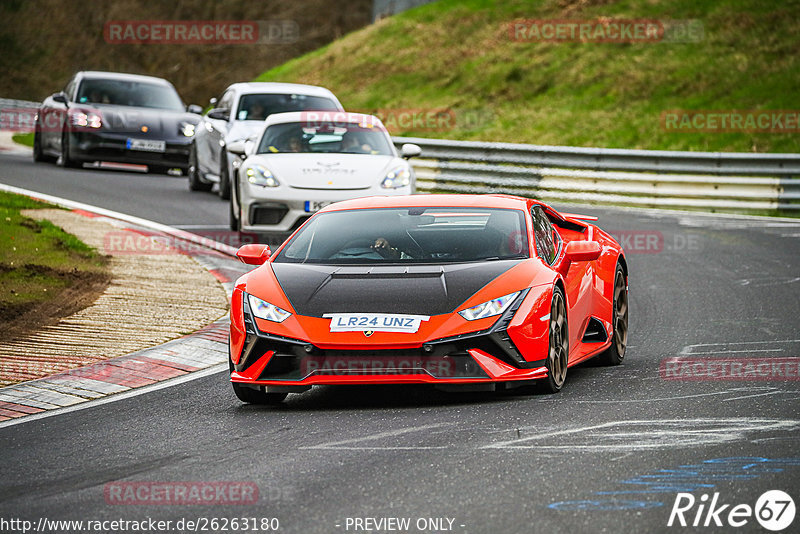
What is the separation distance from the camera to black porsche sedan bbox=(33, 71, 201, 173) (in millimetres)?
22562

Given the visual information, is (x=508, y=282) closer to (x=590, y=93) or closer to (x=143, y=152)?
(x=143, y=152)

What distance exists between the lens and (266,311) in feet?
24.7

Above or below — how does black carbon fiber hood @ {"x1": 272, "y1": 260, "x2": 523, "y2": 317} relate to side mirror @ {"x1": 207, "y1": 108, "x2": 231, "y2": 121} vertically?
below

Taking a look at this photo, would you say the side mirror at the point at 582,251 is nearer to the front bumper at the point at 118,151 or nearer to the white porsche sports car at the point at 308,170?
the white porsche sports car at the point at 308,170

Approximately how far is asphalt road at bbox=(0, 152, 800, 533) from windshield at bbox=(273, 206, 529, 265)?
32.8 inches

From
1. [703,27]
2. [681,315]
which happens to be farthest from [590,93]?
[681,315]

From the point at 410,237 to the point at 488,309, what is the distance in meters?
1.18

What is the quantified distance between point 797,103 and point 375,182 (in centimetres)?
1402

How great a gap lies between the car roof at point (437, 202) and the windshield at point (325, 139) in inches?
265

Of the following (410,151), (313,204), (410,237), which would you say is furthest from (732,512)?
(410,151)

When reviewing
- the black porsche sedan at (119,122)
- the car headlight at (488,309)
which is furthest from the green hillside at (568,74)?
the car headlight at (488,309)

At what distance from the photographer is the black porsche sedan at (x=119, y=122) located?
22562mm

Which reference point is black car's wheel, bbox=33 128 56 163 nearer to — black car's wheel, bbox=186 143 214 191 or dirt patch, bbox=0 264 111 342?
black car's wheel, bbox=186 143 214 191

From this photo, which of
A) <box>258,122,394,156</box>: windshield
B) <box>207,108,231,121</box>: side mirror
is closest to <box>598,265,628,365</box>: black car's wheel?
<box>258,122,394,156</box>: windshield
